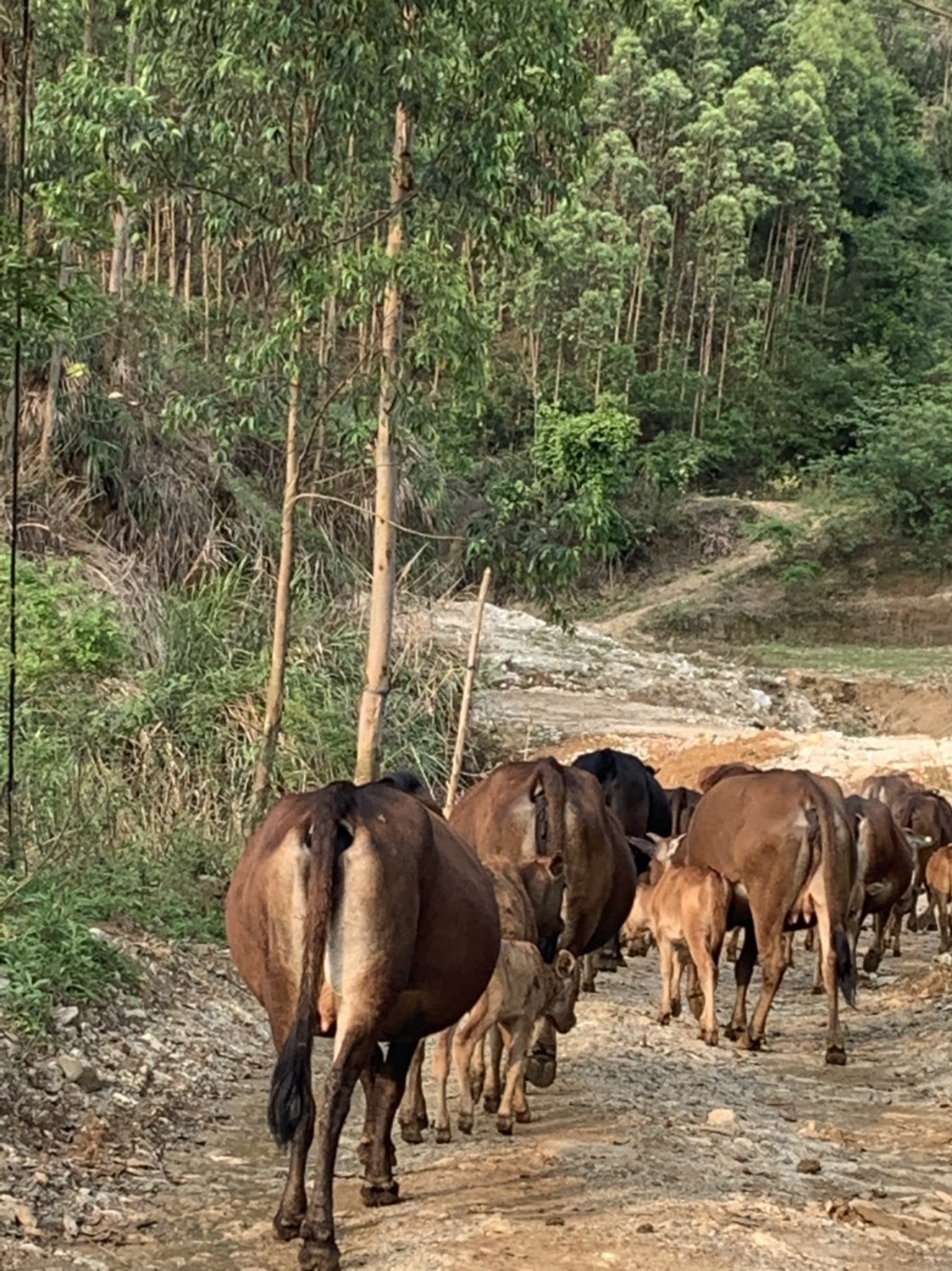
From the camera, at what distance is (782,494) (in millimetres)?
55281

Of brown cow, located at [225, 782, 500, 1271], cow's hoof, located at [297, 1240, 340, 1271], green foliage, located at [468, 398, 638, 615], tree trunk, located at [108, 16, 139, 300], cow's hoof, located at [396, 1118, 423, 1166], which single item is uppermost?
tree trunk, located at [108, 16, 139, 300]

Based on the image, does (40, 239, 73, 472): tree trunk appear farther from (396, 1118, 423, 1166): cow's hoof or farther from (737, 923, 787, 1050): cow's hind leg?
(396, 1118, 423, 1166): cow's hoof

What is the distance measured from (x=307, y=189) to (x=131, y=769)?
5464mm

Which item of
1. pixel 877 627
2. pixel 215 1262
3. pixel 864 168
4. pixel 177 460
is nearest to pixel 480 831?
pixel 215 1262

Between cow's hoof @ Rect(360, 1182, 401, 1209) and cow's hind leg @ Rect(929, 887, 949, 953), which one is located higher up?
cow's hoof @ Rect(360, 1182, 401, 1209)

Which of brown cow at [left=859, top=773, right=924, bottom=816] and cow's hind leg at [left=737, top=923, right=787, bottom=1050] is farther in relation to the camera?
brown cow at [left=859, top=773, right=924, bottom=816]

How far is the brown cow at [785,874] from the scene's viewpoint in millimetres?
10719

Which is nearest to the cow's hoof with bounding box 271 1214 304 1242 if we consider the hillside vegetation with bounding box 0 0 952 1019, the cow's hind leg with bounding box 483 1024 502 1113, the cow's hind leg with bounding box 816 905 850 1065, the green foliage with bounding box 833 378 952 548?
the cow's hind leg with bounding box 483 1024 502 1113

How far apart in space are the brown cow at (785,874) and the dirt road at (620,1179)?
49 cm

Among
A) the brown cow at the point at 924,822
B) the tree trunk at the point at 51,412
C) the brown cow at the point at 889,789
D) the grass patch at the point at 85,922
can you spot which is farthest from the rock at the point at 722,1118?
the tree trunk at the point at 51,412

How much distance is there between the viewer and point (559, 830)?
32.6 ft

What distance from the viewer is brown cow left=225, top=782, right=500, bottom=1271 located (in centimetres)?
596

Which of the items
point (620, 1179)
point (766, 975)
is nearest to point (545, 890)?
point (766, 975)

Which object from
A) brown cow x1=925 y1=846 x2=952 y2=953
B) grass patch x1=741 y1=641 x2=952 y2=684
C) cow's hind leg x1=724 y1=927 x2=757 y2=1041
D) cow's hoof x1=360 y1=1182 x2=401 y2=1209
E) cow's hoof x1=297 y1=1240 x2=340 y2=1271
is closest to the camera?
cow's hoof x1=297 y1=1240 x2=340 y2=1271
